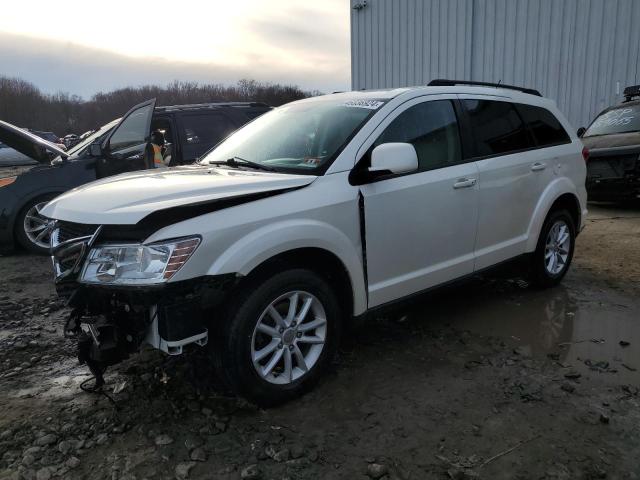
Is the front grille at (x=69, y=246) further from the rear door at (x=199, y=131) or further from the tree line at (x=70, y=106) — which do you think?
the tree line at (x=70, y=106)

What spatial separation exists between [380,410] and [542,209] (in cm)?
254

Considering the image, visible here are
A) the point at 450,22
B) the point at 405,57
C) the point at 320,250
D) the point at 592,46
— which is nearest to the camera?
the point at 320,250

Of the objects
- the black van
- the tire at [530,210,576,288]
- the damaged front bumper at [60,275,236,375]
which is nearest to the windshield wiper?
the damaged front bumper at [60,275,236,375]

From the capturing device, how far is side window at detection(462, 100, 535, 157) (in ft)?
12.8

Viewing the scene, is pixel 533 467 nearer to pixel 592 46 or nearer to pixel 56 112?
pixel 592 46

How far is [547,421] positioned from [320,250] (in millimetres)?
1495

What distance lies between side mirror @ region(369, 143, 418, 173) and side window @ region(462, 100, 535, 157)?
1.11 m

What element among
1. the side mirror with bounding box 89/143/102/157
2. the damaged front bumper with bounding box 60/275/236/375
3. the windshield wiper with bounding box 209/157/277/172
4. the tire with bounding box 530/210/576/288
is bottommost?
the tire with bounding box 530/210/576/288

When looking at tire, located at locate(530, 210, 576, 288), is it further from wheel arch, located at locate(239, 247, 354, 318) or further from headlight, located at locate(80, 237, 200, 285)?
headlight, located at locate(80, 237, 200, 285)

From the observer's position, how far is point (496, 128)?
4090mm

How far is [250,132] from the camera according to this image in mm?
4020

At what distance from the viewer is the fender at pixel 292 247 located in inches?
98.7

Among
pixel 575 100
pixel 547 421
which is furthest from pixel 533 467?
pixel 575 100

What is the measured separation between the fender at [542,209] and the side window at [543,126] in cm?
37
